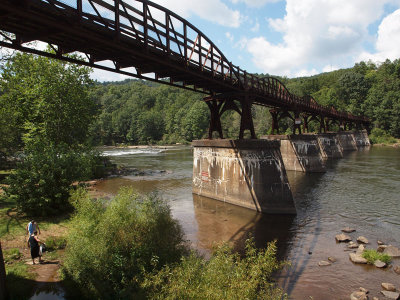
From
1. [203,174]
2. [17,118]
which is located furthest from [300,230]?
[17,118]

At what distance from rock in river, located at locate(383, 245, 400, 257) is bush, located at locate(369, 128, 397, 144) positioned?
78.6m

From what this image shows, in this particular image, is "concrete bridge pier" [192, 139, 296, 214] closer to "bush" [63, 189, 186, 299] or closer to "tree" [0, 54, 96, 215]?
"bush" [63, 189, 186, 299]

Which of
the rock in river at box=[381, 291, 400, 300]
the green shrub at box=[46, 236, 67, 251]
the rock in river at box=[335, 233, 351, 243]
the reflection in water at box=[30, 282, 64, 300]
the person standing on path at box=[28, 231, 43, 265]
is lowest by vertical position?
the rock in river at box=[381, 291, 400, 300]

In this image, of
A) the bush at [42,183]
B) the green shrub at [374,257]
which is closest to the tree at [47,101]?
the bush at [42,183]

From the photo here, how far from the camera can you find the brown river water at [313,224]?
1047 cm

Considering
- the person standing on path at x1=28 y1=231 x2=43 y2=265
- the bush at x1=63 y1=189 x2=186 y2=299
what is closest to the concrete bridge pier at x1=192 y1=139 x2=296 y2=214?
the bush at x1=63 y1=189 x2=186 y2=299

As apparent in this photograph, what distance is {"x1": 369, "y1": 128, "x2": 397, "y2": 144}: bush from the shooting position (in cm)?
7676

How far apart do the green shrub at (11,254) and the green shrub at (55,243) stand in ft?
3.61

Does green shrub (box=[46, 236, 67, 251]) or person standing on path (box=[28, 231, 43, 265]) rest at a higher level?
person standing on path (box=[28, 231, 43, 265])

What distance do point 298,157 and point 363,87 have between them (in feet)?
283

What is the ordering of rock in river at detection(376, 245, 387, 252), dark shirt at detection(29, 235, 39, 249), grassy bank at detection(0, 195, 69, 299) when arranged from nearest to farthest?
grassy bank at detection(0, 195, 69, 299) < dark shirt at detection(29, 235, 39, 249) < rock in river at detection(376, 245, 387, 252)

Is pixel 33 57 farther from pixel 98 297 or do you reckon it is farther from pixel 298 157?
pixel 298 157

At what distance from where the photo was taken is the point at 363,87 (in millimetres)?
100375

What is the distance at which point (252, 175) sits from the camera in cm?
1894
